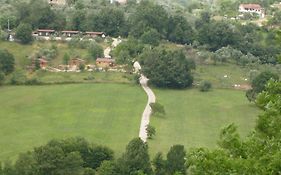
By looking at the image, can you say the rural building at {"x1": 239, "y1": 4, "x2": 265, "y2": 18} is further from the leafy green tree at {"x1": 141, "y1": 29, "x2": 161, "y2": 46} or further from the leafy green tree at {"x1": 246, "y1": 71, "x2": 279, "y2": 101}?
the leafy green tree at {"x1": 246, "y1": 71, "x2": 279, "y2": 101}

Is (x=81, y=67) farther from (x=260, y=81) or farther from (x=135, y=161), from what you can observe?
(x=135, y=161)

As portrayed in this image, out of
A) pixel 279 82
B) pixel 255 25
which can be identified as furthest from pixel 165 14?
pixel 279 82

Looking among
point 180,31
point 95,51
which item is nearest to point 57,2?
point 180,31

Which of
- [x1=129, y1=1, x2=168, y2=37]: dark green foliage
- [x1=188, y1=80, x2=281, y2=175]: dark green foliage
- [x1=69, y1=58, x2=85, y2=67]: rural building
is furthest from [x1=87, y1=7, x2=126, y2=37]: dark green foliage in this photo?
[x1=188, y1=80, x2=281, y2=175]: dark green foliage

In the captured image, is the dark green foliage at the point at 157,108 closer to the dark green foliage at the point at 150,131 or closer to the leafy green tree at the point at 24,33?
the dark green foliage at the point at 150,131

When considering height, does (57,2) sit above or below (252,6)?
below

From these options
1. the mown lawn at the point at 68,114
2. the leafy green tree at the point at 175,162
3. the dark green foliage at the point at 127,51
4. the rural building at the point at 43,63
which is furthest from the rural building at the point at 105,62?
the leafy green tree at the point at 175,162

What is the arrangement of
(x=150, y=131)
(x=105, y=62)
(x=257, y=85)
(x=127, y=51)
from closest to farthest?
(x=150, y=131)
(x=257, y=85)
(x=105, y=62)
(x=127, y=51)
